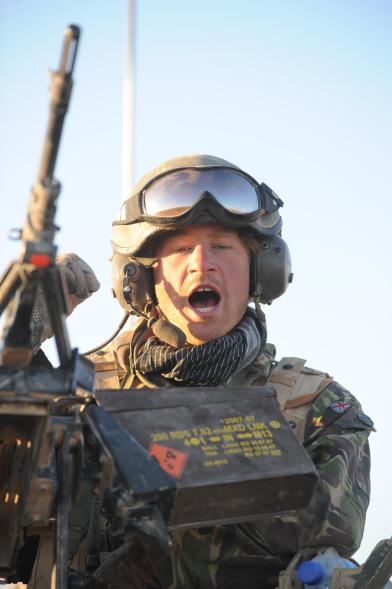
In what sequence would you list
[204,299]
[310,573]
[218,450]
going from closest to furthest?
[218,450]
[310,573]
[204,299]

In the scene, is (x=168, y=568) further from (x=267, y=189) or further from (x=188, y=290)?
(x=267, y=189)

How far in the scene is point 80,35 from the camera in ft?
12.2

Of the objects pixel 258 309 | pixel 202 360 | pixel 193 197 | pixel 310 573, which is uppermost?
pixel 193 197

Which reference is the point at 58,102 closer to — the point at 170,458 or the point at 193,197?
the point at 170,458

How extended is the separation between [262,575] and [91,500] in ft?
3.26

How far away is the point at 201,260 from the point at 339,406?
1.11m

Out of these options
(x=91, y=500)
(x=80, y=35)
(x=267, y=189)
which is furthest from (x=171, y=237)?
(x=80, y=35)

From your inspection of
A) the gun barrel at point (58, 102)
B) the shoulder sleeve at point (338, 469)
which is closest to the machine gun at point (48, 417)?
the gun barrel at point (58, 102)

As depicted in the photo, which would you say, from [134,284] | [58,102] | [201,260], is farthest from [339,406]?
[58,102]

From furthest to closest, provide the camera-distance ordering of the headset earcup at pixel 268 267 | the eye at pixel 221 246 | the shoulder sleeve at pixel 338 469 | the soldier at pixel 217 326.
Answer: the headset earcup at pixel 268 267 < the eye at pixel 221 246 < the soldier at pixel 217 326 < the shoulder sleeve at pixel 338 469

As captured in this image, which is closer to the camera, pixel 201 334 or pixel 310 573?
pixel 310 573

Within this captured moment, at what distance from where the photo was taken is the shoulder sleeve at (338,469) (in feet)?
17.8

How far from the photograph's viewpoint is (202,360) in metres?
6.17

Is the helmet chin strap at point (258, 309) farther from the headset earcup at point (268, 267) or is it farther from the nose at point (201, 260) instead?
the nose at point (201, 260)
